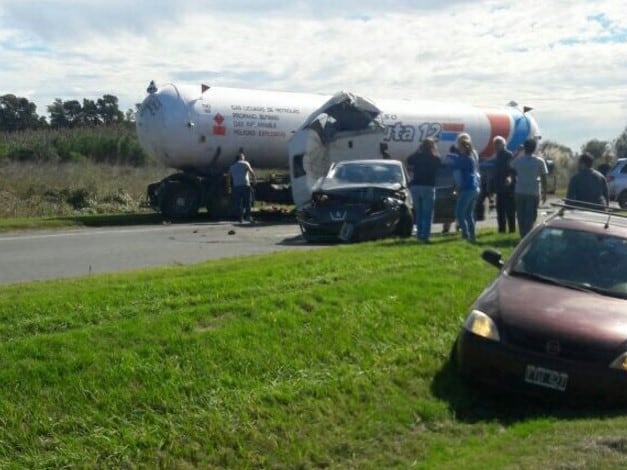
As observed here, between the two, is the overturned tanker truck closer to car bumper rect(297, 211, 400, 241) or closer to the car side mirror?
car bumper rect(297, 211, 400, 241)

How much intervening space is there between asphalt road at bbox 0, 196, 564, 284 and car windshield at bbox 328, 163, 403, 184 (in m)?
1.49

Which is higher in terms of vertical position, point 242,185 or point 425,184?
point 425,184

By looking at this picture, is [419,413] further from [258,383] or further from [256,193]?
[256,193]

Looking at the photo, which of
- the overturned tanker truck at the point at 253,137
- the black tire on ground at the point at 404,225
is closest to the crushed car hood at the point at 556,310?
the black tire on ground at the point at 404,225

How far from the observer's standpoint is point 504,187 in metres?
16.7

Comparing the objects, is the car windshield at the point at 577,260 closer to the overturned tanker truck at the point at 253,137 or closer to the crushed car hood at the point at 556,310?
the crushed car hood at the point at 556,310

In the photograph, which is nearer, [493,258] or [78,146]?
[493,258]

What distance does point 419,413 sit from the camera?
8.23 m

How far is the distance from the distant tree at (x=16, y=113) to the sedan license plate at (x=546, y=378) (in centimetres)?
5841

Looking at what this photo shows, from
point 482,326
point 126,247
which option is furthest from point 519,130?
point 482,326

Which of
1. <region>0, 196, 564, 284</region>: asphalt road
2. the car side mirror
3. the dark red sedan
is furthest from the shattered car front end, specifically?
the dark red sedan

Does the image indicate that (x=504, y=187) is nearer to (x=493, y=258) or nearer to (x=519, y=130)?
(x=493, y=258)

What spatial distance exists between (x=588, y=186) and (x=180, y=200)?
48.2 feet

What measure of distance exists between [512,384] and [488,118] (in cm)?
2489
